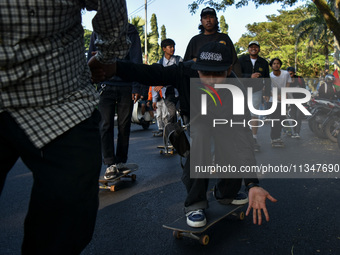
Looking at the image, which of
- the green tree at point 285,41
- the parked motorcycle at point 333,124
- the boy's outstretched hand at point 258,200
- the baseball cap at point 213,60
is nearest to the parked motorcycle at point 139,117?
the parked motorcycle at point 333,124

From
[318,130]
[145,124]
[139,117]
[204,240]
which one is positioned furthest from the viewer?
[145,124]

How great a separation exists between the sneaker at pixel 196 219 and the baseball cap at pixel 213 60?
3.98 ft

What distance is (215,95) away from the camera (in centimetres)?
331

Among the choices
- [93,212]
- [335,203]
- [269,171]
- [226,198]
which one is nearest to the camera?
[93,212]

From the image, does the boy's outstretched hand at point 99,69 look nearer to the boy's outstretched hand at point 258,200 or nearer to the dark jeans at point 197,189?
the boy's outstretched hand at point 258,200

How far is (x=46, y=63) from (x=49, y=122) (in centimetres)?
24

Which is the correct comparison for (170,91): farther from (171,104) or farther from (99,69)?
(99,69)

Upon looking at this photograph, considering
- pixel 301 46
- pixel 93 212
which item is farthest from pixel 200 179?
pixel 301 46

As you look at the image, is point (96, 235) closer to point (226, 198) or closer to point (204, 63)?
point (226, 198)

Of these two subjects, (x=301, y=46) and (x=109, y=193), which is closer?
(x=109, y=193)

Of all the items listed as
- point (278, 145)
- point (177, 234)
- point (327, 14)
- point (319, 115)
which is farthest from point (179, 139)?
point (327, 14)

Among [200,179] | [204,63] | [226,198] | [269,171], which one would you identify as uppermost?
[204,63]

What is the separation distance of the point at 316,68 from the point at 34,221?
47.0m

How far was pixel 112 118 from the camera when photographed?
4797 millimetres
